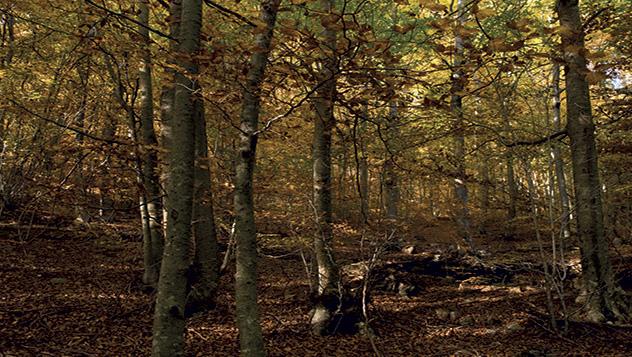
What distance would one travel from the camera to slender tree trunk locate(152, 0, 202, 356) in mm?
3045

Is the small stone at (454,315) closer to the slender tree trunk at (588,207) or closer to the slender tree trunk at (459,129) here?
the slender tree trunk at (588,207)

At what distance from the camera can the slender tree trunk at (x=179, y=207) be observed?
120 inches

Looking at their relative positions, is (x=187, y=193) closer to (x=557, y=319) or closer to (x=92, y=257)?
(x=557, y=319)

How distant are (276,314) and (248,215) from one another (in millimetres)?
4954

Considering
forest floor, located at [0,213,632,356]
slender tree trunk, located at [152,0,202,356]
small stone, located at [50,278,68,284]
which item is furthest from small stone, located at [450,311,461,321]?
small stone, located at [50,278,68,284]

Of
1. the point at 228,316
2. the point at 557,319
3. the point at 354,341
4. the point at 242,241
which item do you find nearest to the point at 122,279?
the point at 228,316

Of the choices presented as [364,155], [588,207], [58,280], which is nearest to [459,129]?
[364,155]

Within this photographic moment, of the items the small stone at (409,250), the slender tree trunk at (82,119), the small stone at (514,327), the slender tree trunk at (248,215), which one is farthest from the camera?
the small stone at (409,250)

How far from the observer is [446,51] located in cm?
263

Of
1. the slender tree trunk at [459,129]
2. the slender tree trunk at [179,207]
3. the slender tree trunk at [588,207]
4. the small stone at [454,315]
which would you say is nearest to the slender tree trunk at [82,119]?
the slender tree trunk at [179,207]

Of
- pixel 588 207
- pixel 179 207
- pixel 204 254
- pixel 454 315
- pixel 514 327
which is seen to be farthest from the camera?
pixel 454 315

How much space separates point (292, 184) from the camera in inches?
495

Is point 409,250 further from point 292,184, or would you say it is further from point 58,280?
point 58,280

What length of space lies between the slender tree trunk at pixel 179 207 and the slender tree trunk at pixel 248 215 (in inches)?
15.6
